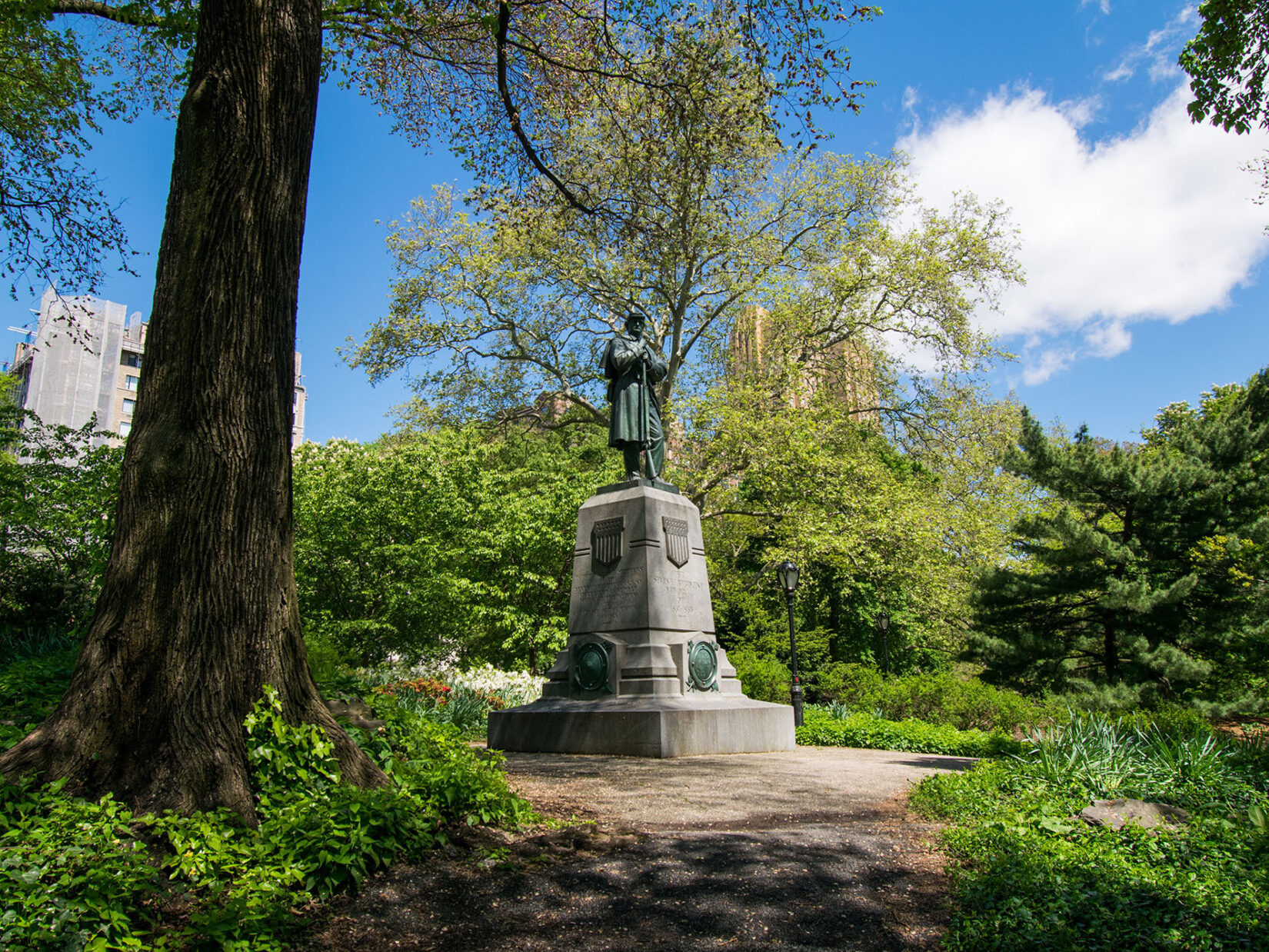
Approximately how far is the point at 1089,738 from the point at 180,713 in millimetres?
6778

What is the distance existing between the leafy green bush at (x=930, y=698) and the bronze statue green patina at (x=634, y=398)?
629 cm

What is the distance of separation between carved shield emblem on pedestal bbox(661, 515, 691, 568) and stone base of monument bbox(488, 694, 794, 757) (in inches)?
75.3

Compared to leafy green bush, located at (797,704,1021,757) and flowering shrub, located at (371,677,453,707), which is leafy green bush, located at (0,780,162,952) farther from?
leafy green bush, located at (797,704,1021,757)

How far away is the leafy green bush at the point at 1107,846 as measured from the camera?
3412 millimetres

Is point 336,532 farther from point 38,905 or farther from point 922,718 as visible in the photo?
point 38,905

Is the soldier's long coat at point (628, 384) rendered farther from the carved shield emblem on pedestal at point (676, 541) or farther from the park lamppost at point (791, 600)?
the park lamppost at point (791, 600)

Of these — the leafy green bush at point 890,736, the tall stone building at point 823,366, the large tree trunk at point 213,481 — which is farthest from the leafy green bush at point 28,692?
the tall stone building at point 823,366

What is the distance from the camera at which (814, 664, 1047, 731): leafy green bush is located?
13766 mm

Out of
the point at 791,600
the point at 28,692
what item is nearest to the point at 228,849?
the point at 28,692

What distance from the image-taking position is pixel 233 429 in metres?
4.25

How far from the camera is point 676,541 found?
38.0 feet

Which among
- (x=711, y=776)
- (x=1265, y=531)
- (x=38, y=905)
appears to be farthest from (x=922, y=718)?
(x=38, y=905)

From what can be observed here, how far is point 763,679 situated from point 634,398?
785 cm

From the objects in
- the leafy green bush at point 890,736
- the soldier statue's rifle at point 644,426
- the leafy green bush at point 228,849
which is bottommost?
the leafy green bush at point 890,736
